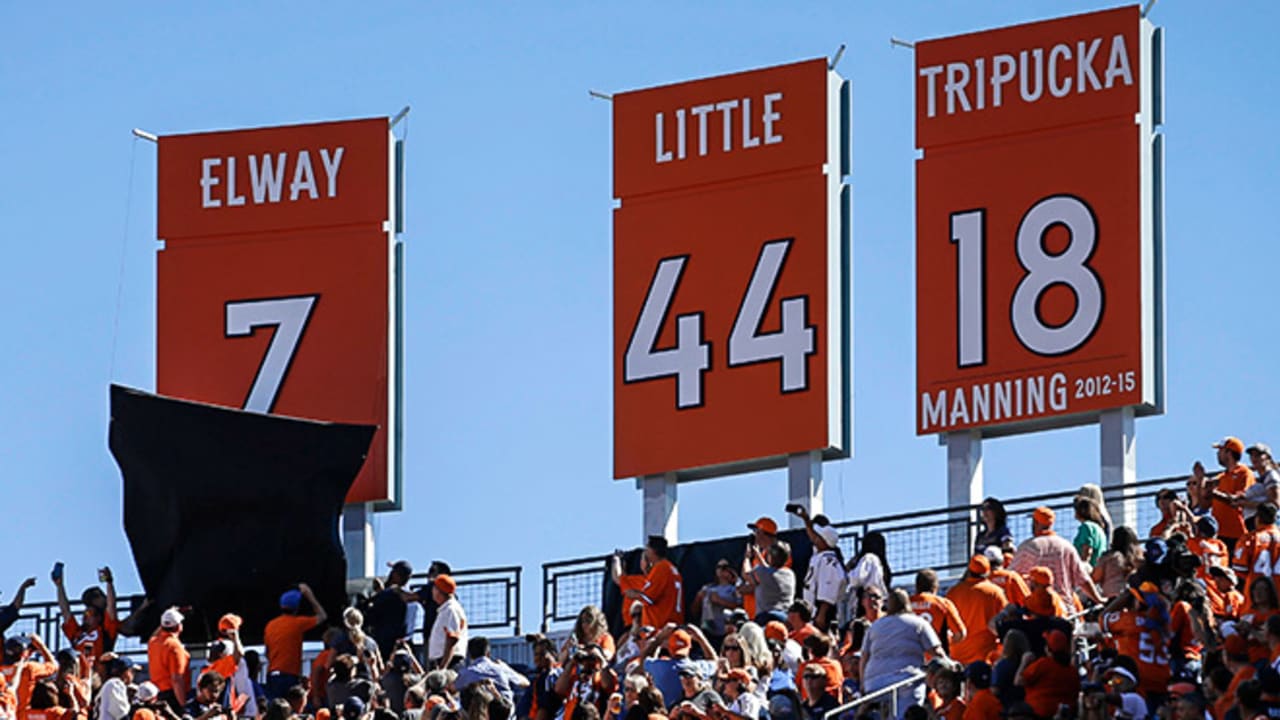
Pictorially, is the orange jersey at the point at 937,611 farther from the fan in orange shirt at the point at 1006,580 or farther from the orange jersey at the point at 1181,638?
the orange jersey at the point at 1181,638

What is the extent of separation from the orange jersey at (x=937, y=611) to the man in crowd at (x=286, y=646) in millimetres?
6626

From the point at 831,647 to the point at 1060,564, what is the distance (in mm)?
1763

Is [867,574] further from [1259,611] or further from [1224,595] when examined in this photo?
[1259,611]

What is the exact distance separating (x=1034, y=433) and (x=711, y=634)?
5.60 metres

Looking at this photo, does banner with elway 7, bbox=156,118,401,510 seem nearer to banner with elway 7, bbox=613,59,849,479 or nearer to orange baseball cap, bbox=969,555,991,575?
banner with elway 7, bbox=613,59,849,479

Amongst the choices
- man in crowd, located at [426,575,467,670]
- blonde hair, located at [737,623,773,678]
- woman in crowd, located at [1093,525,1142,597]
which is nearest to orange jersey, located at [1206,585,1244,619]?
woman in crowd, located at [1093,525,1142,597]

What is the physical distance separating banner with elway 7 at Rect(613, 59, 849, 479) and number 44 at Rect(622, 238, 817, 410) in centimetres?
1

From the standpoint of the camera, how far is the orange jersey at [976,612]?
2088cm

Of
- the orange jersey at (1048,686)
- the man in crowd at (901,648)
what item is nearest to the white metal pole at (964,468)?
the man in crowd at (901,648)

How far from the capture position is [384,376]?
103ft

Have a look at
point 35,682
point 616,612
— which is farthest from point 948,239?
point 35,682

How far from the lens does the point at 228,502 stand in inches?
1187

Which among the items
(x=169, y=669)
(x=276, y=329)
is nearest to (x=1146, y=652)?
(x=169, y=669)

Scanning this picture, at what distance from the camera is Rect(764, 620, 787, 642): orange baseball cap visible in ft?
71.6
